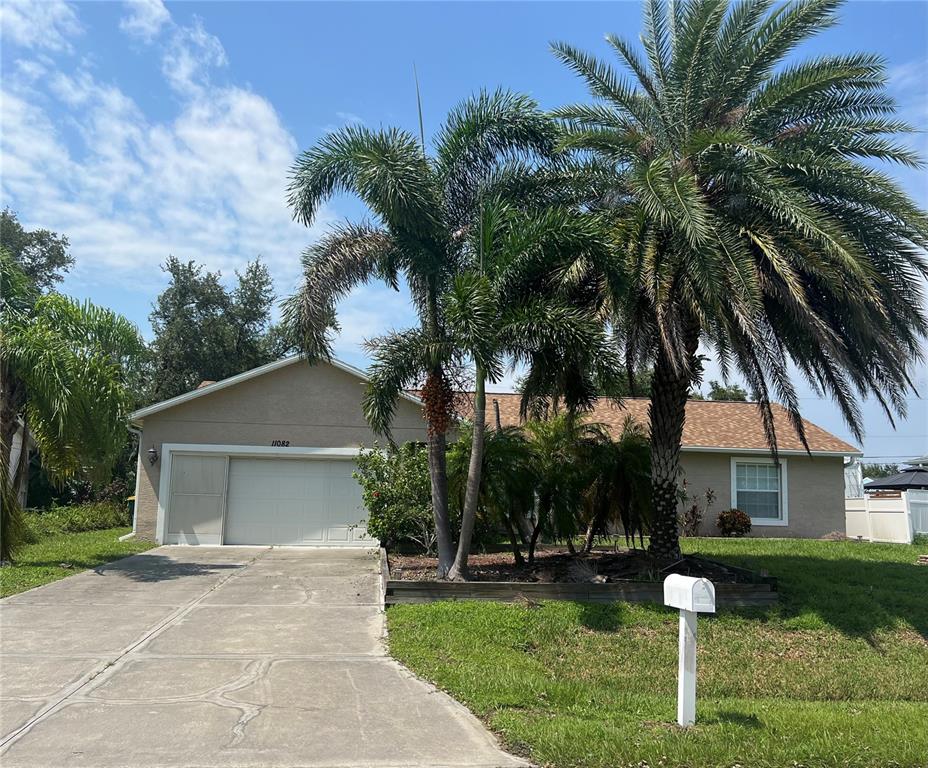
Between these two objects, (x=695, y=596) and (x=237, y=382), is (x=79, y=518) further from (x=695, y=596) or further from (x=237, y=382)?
(x=695, y=596)

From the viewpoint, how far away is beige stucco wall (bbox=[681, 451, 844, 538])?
2147 centimetres

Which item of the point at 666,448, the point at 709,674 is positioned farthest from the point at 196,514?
the point at 709,674

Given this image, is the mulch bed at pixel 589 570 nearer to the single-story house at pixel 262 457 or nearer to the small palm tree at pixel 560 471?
the small palm tree at pixel 560 471

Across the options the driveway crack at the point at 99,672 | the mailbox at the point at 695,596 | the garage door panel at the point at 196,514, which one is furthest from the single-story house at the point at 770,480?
the mailbox at the point at 695,596

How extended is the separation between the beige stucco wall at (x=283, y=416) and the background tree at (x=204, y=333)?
587 inches

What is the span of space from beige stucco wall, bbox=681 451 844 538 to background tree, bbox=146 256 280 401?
1854 centimetres

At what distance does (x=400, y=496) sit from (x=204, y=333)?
21.4 metres

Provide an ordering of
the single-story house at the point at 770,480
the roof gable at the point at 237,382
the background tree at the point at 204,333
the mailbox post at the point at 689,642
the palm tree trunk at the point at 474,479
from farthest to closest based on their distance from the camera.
Result: the background tree at the point at 204,333 → the single-story house at the point at 770,480 → the roof gable at the point at 237,382 → the palm tree trunk at the point at 474,479 → the mailbox post at the point at 689,642

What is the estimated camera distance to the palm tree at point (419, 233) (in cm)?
1083

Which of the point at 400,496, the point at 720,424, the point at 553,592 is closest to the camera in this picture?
the point at 553,592

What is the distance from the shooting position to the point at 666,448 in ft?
40.0

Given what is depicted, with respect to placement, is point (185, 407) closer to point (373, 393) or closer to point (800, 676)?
point (373, 393)

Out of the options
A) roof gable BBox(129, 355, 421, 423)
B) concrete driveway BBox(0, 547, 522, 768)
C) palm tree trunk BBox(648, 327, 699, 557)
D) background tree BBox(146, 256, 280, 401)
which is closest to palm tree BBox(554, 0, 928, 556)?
palm tree trunk BBox(648, 327, 699, 557)

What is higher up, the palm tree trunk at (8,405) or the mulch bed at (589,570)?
the palm tree trunk at (8,405)
